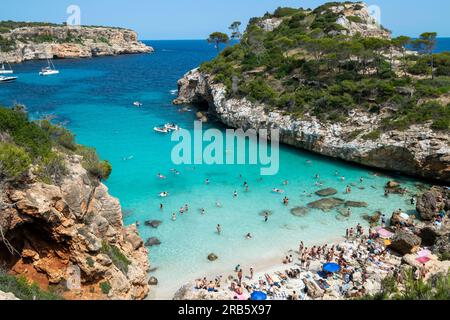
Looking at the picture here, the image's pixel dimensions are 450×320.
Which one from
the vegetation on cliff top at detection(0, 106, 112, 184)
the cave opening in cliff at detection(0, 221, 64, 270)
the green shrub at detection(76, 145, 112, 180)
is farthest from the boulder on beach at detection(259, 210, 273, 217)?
the cave opening in cliff at detection(0, 221, 64, 270)

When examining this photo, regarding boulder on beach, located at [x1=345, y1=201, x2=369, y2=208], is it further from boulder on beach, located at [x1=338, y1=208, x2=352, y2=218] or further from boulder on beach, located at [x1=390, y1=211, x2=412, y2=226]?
boulder on beach, located at [x1=390, y1=211, x2=412, y2=226]

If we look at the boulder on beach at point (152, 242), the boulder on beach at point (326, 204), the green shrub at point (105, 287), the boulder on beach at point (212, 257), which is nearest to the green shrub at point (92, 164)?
the green shrub at point (105, 287)

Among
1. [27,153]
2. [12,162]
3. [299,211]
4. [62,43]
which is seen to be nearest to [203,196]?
[299,211]

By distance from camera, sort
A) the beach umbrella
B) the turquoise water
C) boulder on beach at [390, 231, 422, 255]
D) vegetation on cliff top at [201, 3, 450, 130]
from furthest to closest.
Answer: vegetation on cliff top at [201, 3, 450, 130], the beach umbrella, the turquoise water, boulder on beach at [390, 231, 422, 255]

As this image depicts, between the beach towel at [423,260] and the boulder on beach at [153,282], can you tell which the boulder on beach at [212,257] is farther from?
the beach towel at [423,260]

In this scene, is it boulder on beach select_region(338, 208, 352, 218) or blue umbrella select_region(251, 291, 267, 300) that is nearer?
blue umbrella select_region(251, 291, 267, 300)

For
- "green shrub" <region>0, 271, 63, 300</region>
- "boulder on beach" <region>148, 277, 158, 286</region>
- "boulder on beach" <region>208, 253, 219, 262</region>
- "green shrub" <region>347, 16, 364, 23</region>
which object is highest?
"green shrub" <region>347, 16, 364, 23</region>
